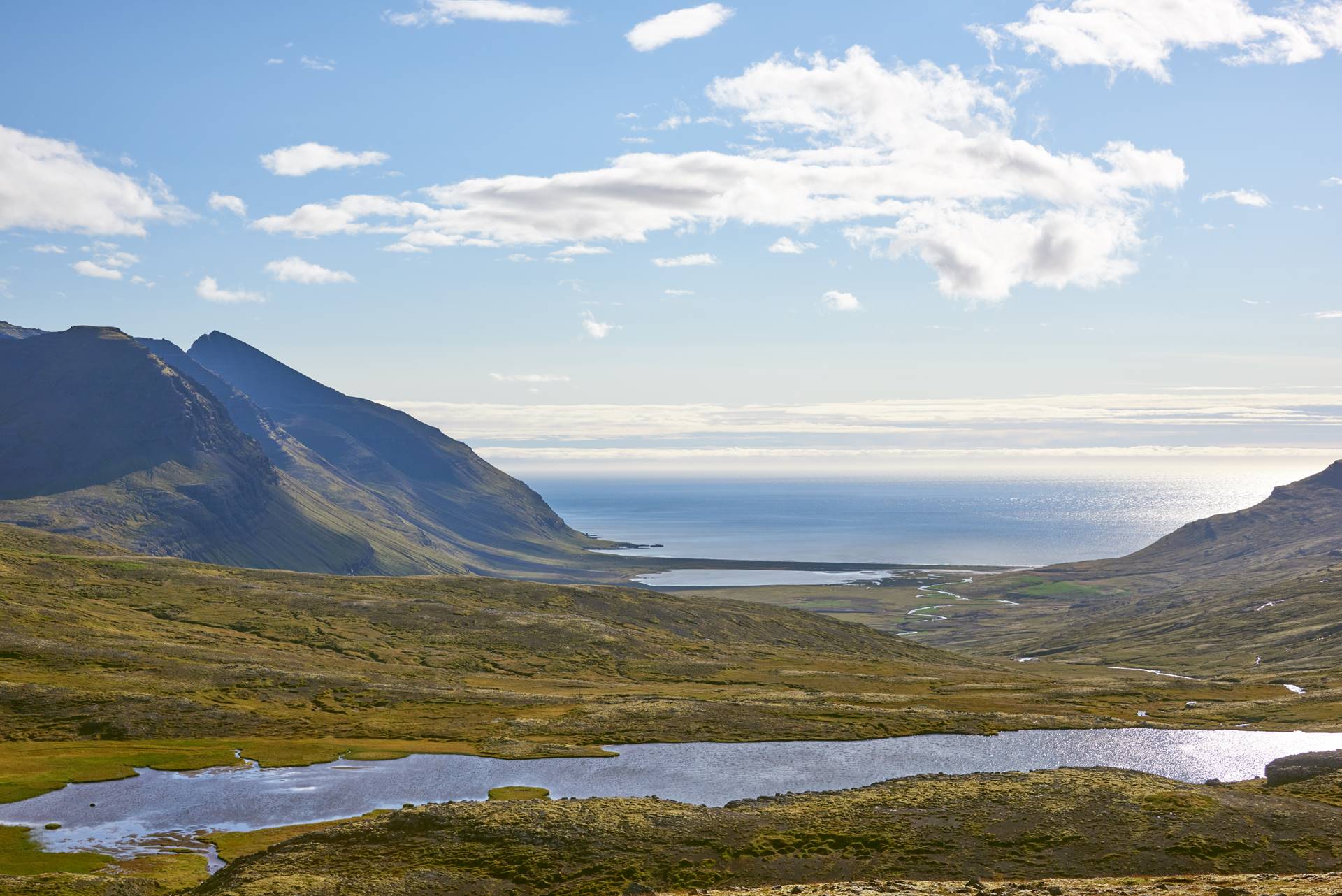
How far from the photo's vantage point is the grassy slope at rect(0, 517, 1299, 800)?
8575 cm

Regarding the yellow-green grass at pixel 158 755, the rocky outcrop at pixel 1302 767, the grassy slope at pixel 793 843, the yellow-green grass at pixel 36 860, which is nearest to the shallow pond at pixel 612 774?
the yellow-green grass at pixel 36 860

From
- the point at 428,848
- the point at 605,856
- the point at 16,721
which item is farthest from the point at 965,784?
the point at 16,721

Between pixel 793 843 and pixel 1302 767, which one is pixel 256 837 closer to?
pixel 793 843

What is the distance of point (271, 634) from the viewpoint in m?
145

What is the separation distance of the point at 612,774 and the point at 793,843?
21.8m

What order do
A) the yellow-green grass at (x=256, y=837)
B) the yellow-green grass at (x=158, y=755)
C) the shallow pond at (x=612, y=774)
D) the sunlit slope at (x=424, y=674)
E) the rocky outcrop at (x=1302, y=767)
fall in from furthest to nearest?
the sunlit slope at (x=424, y=674)
the rocky outcrop at (x=1302, y=767)
the yellow-green grass at (x=158, y=755)
the shallow pond at (x=612, y=774)
the yellow-green grass at (x=256, y=837)

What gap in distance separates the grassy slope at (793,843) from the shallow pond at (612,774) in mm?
9186

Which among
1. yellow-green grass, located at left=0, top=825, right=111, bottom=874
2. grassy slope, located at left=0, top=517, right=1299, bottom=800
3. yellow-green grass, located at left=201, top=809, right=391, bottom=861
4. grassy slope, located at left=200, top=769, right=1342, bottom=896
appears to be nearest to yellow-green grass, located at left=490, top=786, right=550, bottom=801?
grassy slope, located at left=200, top=769, right=1342, bottom=896

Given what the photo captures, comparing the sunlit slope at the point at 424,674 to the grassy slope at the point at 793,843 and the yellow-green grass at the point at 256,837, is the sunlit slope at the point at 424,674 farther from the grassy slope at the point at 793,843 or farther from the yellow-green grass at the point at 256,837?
the grassy slope at the point at 793,843

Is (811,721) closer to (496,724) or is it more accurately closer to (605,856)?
(496,724)

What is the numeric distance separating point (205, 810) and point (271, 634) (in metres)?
86.6

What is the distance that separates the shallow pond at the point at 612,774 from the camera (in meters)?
61.5

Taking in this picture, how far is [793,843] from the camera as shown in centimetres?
5550

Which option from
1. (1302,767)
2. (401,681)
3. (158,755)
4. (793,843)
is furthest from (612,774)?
(401,681)
